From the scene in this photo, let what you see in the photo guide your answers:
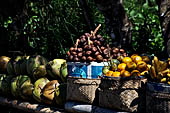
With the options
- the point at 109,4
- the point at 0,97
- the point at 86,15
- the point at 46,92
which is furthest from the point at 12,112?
the point at 109,4

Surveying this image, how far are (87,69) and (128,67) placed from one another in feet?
1.71

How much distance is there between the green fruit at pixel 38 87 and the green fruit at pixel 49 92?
4.3 inches

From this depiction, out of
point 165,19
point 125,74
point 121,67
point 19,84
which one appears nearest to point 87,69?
point 121,67

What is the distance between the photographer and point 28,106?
151 inches

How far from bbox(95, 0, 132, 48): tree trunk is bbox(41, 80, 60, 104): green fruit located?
105 centimetres

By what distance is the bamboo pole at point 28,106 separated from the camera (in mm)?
3502

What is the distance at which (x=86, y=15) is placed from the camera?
4602mm

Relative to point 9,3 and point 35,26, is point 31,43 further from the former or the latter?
point 9,3

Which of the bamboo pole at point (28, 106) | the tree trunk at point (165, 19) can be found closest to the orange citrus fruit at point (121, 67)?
the tree trunk at point (165, 19)

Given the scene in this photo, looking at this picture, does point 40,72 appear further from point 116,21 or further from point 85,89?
point 116,21

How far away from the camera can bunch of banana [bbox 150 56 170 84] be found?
2.34 metres

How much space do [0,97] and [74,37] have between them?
1.59 m

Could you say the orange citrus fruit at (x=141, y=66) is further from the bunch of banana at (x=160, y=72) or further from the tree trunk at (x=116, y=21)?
the tree trunk at (x=116, y=21)

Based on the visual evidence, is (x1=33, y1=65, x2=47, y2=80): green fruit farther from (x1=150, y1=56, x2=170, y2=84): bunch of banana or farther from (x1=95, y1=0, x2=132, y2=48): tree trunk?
(x1=150, y1=56, x2=170, y2=84): bunch of banana
